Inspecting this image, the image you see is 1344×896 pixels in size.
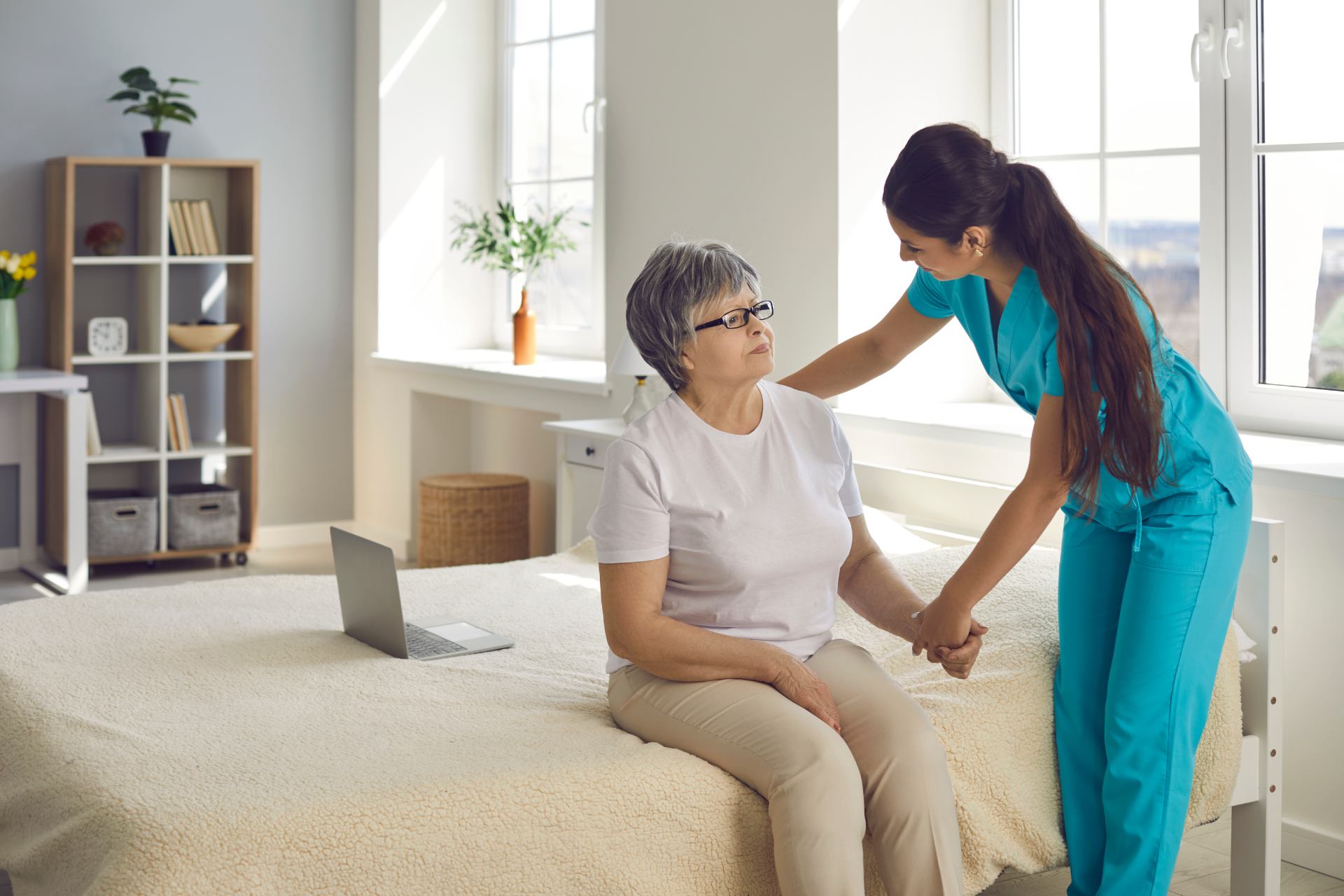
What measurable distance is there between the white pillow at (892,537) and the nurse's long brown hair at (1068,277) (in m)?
0.84

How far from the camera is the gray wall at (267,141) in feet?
16.6

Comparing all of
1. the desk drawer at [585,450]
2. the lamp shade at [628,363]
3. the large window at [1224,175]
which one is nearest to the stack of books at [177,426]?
the desk drawer at [585,450]

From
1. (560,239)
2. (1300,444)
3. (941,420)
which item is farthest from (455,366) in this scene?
(1300,444)

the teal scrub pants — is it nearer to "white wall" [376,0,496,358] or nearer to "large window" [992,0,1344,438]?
"large window" [992,0,1344,438]

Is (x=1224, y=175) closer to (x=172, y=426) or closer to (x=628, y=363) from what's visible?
(x=628, y=363)

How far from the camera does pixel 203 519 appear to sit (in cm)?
514

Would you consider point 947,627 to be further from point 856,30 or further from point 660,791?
point 856,30

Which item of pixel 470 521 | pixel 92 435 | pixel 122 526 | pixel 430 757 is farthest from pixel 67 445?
pixel 430 757

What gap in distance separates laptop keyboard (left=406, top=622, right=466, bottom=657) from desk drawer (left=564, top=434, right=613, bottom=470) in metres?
1.35

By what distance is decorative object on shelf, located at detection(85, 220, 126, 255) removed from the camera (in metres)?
4.97

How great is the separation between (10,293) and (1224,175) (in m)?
3.97

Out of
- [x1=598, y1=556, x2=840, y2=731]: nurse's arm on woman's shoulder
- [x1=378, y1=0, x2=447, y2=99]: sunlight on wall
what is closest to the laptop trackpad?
[x1=598, y1=556, x2=840, y2=731]: nurse's arm on woman's shoulder

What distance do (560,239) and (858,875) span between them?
3886 millimetres

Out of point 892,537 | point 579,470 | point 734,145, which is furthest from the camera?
point 579,470
